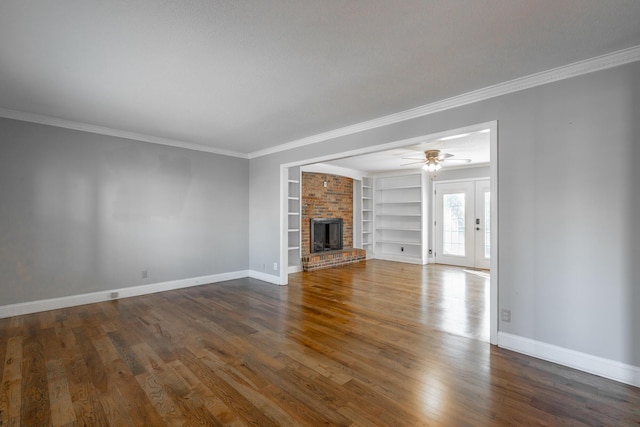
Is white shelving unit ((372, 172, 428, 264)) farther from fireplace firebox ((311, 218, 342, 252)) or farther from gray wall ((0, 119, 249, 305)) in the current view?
gray wall ((0, 119, 249, 305))

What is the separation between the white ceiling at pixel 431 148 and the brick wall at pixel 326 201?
22.1 inches

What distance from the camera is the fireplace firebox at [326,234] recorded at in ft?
23.4

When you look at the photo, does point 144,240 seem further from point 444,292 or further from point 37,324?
point 444,292

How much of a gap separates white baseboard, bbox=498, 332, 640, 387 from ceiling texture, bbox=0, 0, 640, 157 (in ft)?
8.13

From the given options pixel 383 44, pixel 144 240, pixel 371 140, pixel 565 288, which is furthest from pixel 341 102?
pixel 144 240

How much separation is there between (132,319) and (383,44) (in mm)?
4091

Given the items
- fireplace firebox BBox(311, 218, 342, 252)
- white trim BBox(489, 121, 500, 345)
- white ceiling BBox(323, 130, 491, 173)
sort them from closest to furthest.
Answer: white trim BBox(489, 121, 500, 345) → white ceiling BBox(323, 130, 491, 173) → fireplace firebox BBox(311, 218, 342, 252)

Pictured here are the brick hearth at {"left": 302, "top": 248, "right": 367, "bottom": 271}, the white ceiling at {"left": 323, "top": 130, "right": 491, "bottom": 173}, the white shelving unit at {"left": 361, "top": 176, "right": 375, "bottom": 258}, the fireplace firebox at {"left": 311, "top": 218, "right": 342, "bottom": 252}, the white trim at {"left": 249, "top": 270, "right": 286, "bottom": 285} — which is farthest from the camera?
the white shelving unit at {"left": 361, "top": 176, "right": 375, "bottom": 258}

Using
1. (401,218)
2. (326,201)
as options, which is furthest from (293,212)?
(401,218)

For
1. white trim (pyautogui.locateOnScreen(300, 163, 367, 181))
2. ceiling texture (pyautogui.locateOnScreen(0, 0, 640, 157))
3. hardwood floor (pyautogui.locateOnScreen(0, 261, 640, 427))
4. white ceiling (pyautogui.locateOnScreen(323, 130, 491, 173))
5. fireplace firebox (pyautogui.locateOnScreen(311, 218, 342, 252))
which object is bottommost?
hardwood floor (pyautogui.locateOnScreen(0, 261, 640, 427))

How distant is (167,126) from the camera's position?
4.14m

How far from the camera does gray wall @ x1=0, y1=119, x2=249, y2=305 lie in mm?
3645

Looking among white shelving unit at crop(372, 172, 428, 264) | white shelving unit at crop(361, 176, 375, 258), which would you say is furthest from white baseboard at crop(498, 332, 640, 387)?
white shelving unit at crop(361, 176, 375, 258)

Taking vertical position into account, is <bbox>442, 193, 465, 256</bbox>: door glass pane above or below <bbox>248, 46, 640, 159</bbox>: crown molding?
below
